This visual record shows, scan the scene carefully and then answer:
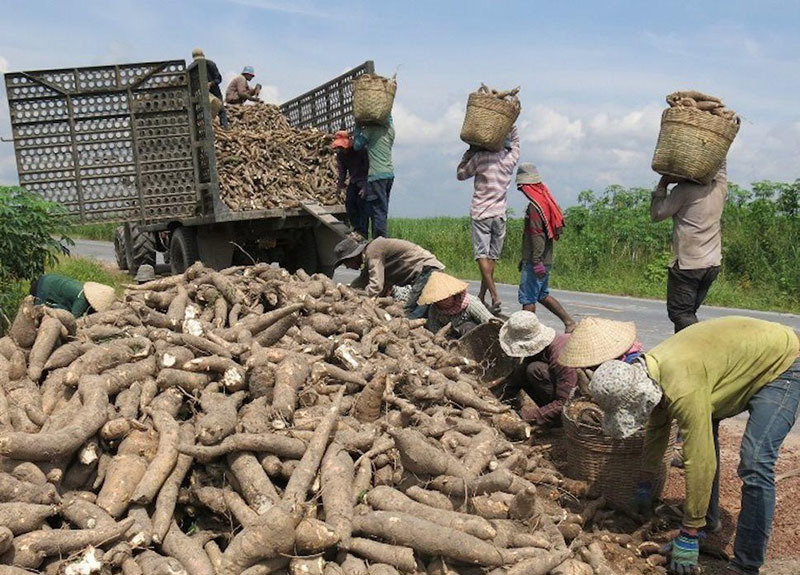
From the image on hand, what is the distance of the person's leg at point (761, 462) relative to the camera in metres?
3.55

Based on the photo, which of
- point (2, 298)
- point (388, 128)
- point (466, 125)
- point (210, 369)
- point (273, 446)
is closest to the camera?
point (273, 446)

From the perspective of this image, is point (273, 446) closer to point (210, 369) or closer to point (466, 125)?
point (210, 369)

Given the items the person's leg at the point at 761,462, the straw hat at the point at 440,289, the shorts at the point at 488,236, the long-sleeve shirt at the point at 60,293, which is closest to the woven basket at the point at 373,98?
the shorts at the point at 488,236

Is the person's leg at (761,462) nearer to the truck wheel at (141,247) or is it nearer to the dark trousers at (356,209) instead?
the dark trousers at (356,209)

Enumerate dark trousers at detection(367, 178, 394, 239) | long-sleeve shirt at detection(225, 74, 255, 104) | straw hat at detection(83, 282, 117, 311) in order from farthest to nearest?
1. long-sleeve shirt at detection(225, 74, 255, 104)
2. dark trousers at detection(367, 178, 394, 239)
3. straw hat at detection(83, 282, 117, 311)

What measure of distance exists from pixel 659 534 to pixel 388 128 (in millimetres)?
5766

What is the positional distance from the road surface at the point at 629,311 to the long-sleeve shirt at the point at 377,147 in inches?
109

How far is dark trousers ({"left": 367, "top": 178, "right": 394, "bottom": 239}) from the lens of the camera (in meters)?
8.66

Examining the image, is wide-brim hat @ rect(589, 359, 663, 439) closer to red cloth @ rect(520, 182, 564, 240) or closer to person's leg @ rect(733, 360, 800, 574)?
person's leg @ rect(733, 360, 800, 574)

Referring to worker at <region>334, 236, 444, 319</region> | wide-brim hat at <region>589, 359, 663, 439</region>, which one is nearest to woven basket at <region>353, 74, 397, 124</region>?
worker at <region>334, 236, 444, 319</region>

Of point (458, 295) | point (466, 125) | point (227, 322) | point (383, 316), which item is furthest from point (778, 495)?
point (466, 125)

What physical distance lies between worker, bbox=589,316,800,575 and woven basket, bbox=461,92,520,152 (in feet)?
14.1

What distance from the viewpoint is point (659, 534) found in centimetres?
418

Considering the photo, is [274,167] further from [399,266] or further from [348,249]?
[399,266]
